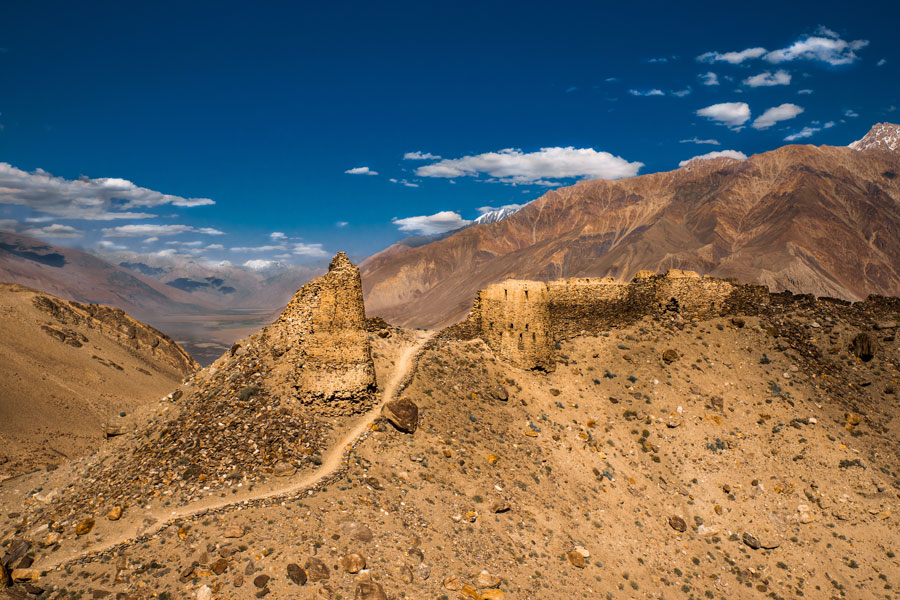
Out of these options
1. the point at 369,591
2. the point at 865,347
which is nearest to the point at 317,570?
the point at 369,591

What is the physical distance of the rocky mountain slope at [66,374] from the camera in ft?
67.6

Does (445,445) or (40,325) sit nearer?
(445,445)

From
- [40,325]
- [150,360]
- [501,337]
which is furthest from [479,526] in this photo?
[150,360]

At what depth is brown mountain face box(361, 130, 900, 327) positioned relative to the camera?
318 ft

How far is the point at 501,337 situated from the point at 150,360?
3854 cm

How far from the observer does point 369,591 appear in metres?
8.46

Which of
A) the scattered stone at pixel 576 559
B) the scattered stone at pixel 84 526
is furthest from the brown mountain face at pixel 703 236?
the scattered stone at pixel 84 526

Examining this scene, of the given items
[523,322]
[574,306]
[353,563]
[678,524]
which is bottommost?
[678,524]

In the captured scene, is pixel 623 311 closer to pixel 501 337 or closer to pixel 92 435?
pixel 501 337

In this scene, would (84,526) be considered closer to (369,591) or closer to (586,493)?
(369,591)

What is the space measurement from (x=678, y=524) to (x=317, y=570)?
10.2 m

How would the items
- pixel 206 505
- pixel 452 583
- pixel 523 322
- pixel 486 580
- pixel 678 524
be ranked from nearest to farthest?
pixel 452 583
pixel 486 580
pixel 206 505
pixel 678 524
pixel 523 322

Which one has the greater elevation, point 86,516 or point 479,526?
point 86,516

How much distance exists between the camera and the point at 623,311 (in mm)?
19719
